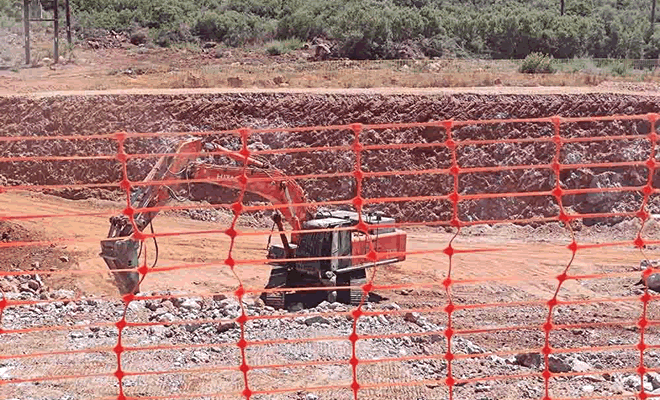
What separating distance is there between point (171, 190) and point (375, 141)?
10723mm

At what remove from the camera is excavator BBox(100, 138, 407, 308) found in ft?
39.9

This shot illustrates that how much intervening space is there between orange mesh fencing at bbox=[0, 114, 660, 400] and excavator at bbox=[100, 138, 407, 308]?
1.09 feet

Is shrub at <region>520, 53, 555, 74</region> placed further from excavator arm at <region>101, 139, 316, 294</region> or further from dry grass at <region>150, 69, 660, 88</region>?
excavator arm at <region>101, 139, 316, 294</region>

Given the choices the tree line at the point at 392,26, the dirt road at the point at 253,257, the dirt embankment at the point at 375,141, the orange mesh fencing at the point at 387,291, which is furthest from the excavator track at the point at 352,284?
the tree line at the point at 392,26

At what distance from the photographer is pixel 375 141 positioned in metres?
22.6

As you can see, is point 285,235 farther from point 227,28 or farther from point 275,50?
point 227,28

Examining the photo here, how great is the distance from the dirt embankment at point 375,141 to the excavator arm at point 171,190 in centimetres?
873

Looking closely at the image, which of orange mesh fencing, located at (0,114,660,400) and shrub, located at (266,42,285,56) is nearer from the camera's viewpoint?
orange mesh fencing, located at (0,114,660,400)

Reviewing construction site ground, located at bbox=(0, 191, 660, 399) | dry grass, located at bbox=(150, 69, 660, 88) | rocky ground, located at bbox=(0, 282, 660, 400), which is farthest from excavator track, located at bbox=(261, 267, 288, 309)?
dry grass, located at bbox=(150, 69, 660, 88)

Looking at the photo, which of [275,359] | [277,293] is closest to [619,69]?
[277,293]

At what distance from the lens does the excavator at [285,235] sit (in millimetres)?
12172

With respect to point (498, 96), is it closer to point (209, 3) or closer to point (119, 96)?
point (119, 96)

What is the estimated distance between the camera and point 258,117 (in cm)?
2339

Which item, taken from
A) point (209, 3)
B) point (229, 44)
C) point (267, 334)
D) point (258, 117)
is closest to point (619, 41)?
point (229, 44)
